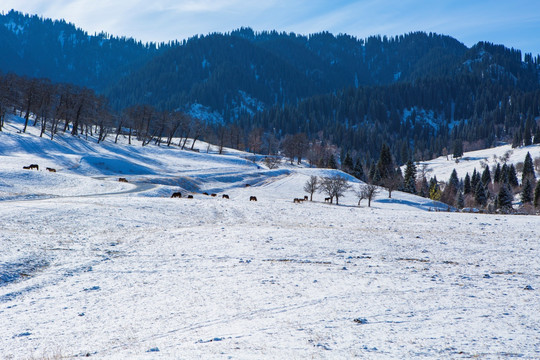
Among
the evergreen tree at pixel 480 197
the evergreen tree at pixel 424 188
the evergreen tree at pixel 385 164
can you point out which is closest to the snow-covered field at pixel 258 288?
the evergreen tree at pixel 385 164

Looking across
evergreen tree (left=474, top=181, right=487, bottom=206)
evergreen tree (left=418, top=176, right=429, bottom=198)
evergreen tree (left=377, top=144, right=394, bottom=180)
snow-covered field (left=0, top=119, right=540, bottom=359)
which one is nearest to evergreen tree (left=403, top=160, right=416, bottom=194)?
evergreen tree (left=377, top=144, right=394, bottom=180)

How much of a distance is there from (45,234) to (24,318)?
505 inches

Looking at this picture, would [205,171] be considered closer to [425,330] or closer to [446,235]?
[446,235]

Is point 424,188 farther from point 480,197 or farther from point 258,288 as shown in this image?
point 258,288

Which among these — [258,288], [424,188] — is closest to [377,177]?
[424,188]

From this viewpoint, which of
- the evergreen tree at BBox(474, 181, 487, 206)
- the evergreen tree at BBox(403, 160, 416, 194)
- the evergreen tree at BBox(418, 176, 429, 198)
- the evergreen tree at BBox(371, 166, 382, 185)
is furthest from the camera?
the evergreen tree at BBox(418, 176, 429, 198)

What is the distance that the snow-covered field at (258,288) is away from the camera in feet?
26.0

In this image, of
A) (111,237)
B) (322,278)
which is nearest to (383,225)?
(322,278)

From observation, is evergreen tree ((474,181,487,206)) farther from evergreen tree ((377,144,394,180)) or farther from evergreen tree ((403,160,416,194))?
evergreen tree ((377,144,394,180))

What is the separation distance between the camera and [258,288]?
481 inches

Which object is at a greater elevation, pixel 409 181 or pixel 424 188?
pixel 409 181

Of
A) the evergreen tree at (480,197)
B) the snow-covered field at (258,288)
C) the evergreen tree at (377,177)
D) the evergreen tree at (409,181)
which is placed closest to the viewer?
the snow-covered field at (258,288)

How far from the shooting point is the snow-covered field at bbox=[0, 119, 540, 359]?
26.0 ft

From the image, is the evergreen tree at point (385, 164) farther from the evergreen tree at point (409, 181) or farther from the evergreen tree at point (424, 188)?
the evergreen tree at point (424, 188)
